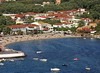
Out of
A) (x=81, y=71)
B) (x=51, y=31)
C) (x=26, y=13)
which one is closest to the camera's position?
(x=81, y=71)

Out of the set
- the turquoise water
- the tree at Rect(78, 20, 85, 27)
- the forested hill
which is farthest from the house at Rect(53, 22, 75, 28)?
the forested hill

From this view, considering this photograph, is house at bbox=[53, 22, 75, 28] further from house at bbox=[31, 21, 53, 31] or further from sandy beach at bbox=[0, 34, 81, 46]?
sandy beach at bbox=[0, 34, 81, 46]

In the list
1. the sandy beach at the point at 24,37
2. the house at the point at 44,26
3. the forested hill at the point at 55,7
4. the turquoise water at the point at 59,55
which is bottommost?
the turquoise water at the point at 59,55

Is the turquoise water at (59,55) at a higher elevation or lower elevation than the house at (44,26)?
lower

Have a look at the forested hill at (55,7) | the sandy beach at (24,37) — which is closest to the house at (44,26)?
the sandy beach at (24,37)

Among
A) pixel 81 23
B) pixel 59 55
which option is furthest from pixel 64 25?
pixel 59 55

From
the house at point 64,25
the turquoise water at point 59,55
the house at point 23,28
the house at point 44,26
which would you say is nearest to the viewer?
the turquoise water at point 59,55

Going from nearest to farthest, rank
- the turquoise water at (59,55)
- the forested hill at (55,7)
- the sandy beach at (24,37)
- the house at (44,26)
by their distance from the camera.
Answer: the turquoise water at (59,55)
the sandy beach at (24,37)
the house at (44,26)
the forested hill at (55,7)

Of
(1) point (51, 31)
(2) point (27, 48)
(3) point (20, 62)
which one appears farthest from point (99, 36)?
(3) point (20, 62)

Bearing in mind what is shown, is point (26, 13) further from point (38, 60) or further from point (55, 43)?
point (38, 60)

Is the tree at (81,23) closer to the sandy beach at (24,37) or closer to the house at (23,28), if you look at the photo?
the sandy beach at (24,37)
